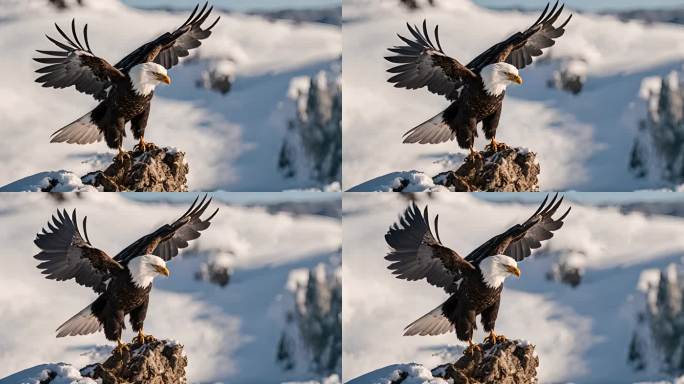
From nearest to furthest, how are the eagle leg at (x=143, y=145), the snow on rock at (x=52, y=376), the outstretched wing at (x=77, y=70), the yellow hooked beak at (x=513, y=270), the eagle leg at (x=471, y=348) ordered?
the snow on rock at (x=52, y=376) → the yellow hooked beak at (x=513, y=270) → the eagle leg at (x=471, y=348) → the outstretched wing at (x=77, y=70) → the eagle leg at (x=143, y=145)

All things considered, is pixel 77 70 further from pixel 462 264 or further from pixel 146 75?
pixel 462 264

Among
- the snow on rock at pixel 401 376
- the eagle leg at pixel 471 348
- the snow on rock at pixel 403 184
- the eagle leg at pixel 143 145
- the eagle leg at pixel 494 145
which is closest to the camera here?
the snow on rock at pixel 401 376

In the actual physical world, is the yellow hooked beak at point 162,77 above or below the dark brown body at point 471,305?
above

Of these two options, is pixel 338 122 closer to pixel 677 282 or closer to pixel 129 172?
pixel 129 172

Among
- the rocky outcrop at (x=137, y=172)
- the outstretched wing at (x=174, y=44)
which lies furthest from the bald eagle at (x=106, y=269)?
the outstretched wing at (x=174, y=44)

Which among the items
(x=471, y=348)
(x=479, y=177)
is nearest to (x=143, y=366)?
(x=471, y=348)

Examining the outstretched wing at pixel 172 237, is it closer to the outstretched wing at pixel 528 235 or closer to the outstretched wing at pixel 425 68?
the outstretched wing at pixel 425 68

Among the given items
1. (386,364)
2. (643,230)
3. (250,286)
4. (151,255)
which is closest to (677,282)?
(643,230)
